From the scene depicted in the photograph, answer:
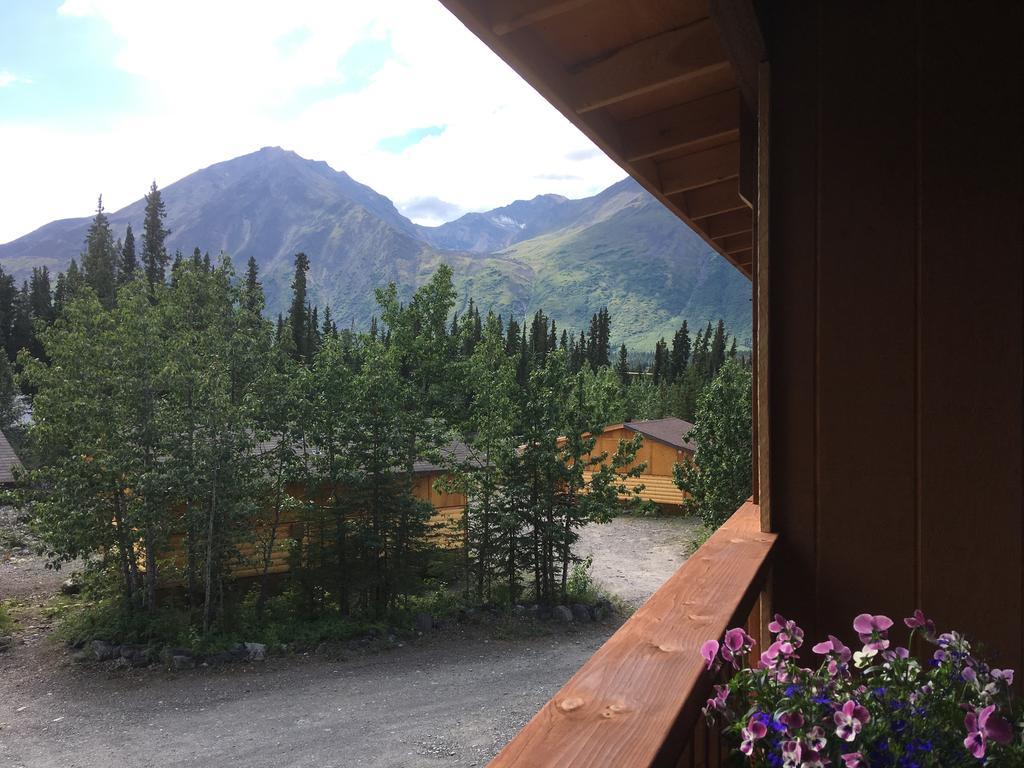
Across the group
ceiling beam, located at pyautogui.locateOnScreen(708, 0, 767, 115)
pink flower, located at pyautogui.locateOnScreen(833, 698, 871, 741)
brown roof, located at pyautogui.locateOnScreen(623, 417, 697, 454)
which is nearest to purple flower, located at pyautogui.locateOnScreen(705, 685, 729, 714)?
pink flower, located at pyautogui.locateOnScreen(833, 698, 871, 741)

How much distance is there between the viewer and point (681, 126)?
76.0 inches

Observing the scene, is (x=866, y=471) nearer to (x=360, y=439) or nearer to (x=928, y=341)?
(x=928, y=341)

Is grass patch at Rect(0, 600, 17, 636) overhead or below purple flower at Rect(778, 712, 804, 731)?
below

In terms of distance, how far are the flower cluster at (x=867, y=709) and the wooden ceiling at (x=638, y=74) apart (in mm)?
954

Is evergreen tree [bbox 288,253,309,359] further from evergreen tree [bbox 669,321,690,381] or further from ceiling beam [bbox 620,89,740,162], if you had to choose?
ceiling beam [bbox 620,89,740,162]

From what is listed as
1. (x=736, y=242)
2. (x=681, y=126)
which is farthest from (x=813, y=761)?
(x=736, y=242)

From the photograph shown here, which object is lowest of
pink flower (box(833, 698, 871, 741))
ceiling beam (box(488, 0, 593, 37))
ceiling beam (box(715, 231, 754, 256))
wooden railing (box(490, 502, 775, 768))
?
pink flower (box(833, 698, 871, 741))

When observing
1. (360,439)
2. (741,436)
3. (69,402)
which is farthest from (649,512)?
(69,402)

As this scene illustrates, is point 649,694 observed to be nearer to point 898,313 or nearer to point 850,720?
A: point 850,720

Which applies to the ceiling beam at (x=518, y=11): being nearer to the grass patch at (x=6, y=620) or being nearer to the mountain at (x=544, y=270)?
the grass patch at (x=6, y=620)

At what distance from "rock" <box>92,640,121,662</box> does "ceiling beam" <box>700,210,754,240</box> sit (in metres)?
11.3

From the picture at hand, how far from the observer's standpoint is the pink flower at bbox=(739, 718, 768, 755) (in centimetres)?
67

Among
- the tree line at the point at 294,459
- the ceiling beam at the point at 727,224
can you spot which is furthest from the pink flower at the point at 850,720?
the tree line at the point at 294,459

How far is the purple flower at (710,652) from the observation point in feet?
2.46
